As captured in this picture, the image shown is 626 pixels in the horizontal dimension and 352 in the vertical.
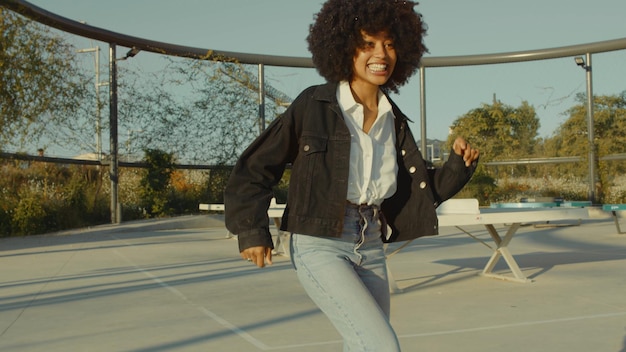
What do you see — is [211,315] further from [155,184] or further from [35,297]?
[155,184]

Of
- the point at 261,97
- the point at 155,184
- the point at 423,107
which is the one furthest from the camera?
the point at 423,107

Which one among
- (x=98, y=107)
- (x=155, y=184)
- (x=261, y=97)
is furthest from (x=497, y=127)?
(x=98, y=107)

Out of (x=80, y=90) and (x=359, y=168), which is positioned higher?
(x=80, y=90)

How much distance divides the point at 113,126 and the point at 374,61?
17.9 m

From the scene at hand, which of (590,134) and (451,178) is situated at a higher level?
(590,134)

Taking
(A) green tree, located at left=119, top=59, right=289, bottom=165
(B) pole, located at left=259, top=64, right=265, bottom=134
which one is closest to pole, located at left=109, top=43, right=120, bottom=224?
(A) green tree, located at left=119, top=59, right=289, bottom=165

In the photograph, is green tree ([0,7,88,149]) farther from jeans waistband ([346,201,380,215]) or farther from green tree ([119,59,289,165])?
→ jeans waistband ([346,201,380,215])

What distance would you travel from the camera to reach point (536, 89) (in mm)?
25453

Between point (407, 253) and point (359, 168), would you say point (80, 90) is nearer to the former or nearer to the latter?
point (407, 253)

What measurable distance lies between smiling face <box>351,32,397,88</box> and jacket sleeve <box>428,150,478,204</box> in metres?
0.45

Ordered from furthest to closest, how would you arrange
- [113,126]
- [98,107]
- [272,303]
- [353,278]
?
[98,107], [113,126], [272,303], [353,278]

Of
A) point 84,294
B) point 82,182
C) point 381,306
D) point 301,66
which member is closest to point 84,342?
point 84,294

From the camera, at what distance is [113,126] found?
65.8 feet

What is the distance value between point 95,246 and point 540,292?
8.69 meters
